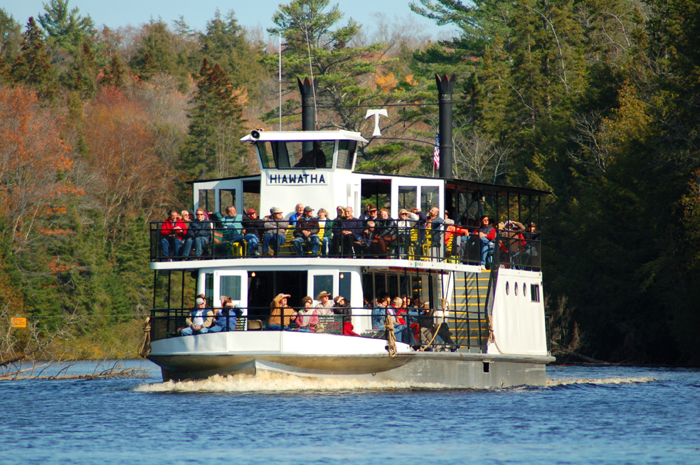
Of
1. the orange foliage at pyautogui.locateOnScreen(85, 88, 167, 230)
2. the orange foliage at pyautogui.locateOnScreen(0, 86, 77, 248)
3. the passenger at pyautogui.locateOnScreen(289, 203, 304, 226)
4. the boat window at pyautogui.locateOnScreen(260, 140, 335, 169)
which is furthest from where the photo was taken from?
the orange foliage at pyautogui.locateOnScreen(85, 88, 167, 230)

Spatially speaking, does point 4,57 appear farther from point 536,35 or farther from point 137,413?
point 137,413

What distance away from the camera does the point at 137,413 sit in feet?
69.2

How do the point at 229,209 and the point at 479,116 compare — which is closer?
the point at 229,209

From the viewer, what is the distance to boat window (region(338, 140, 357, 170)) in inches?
984

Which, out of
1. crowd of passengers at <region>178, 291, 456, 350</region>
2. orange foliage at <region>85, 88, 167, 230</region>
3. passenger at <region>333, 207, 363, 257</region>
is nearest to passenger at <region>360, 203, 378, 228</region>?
passenger at <region>333, 207, 363, 257</region>

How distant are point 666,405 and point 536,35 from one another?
4162 centimetres

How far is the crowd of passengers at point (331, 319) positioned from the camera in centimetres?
2152

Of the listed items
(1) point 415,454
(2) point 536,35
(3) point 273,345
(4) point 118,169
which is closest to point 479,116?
(2) point 536,35

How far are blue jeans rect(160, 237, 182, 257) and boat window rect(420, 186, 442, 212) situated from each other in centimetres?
603

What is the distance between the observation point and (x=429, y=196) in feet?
83.5

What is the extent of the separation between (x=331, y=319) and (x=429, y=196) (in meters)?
5.20

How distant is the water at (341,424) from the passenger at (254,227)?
2791 millimetres

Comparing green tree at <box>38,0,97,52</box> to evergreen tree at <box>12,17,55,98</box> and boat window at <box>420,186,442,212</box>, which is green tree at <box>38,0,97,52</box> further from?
boat window at <box>420,186,442,212</box>

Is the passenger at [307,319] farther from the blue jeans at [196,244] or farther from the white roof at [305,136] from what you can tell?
the white roof at [305,136]
